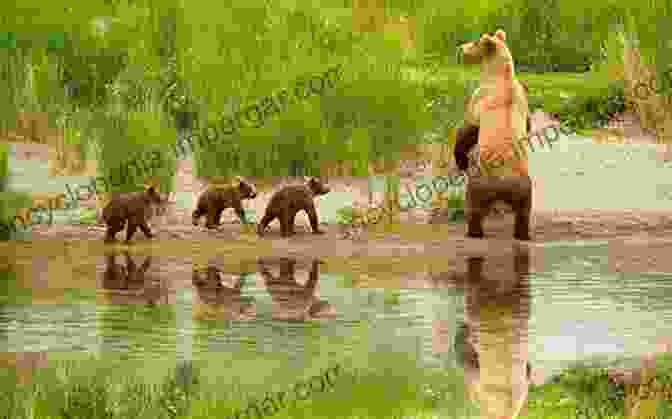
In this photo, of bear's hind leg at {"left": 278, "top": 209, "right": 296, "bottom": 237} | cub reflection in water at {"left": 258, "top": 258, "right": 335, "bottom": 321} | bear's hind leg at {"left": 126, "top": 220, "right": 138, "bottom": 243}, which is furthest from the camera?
bear's hind leg at {"left": 278, "top": 209, "right": 296, "bottom": 237}

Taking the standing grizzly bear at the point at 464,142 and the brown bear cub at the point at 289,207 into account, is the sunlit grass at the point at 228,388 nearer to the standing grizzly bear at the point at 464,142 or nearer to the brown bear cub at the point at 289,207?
the brown bear cub at the point at 289,207

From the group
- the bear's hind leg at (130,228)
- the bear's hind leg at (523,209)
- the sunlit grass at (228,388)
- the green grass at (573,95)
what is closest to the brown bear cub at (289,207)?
the bear's hind leg at (130,228)

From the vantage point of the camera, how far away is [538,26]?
2312 cm

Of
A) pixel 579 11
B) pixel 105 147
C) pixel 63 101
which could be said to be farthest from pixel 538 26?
pixel 105 147

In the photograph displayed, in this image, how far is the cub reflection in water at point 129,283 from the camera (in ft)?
41.0

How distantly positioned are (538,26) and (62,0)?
5119 millimetres

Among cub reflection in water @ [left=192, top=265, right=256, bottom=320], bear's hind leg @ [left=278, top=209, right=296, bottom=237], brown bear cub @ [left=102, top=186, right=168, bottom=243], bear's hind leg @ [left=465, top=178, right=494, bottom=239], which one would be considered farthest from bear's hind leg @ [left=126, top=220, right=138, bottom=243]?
bear's hind leg @ [left=465, top=178, right=494, bottom=239]

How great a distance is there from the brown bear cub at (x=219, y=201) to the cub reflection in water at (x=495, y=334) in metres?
1.97

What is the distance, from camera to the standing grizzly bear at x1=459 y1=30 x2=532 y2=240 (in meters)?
14.5
